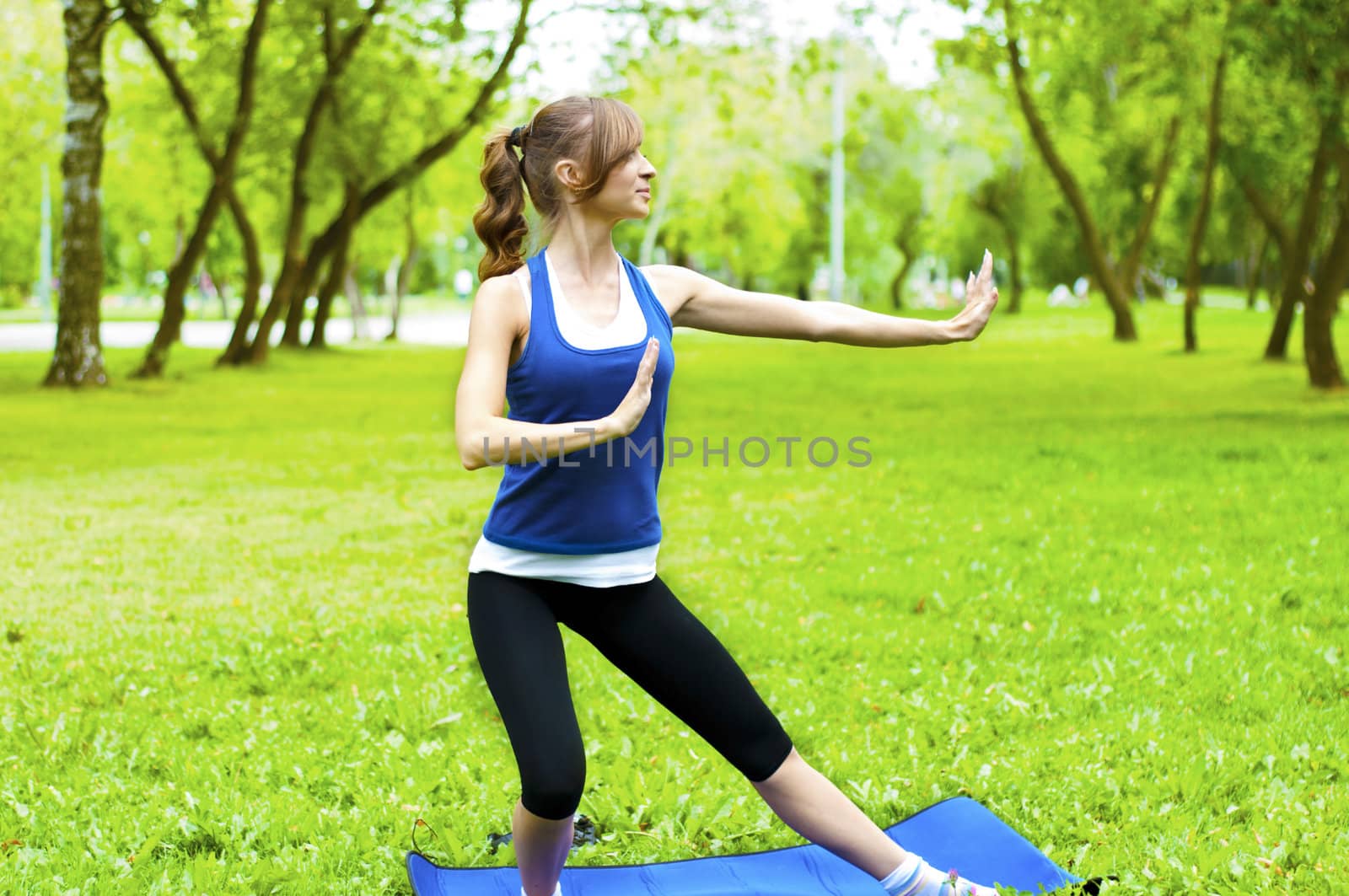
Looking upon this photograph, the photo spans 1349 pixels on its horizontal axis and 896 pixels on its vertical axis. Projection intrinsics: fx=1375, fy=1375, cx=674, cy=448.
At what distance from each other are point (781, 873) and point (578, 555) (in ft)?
5.41

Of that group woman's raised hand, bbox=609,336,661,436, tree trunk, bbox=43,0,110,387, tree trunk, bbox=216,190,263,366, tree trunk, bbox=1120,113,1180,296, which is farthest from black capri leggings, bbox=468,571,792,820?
tree trunk, bbox=1120,113,1180,296

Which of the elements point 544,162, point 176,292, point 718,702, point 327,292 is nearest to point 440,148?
point 176,292

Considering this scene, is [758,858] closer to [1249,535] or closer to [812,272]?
[1249,535]

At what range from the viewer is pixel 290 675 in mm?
6648

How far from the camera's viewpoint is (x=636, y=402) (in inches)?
122

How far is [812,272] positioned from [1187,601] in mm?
58527

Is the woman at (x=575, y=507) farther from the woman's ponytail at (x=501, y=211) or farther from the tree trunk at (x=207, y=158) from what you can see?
the tree trunk at (x=207, y=158)

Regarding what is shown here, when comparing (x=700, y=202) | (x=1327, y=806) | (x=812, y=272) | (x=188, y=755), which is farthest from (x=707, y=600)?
(x=812, y=272)

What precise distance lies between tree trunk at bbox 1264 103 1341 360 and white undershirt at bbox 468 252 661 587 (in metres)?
13.6

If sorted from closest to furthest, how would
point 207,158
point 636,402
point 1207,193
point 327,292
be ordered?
point 636,402 → point 1207,193 → point 207,158 → point 327,292

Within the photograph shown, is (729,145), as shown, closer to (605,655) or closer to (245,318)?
(245,318)

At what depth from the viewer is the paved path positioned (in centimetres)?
3812

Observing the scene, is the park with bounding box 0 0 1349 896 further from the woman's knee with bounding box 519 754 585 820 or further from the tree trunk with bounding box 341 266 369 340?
the tree trunk with bounding box 341 266 369 340

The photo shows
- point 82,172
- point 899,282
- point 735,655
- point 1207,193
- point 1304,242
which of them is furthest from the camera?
point 899,282
